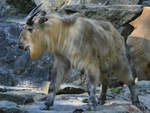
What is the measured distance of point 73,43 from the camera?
5.29m

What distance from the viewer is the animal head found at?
5.43 meters

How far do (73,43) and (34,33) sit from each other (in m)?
0.70

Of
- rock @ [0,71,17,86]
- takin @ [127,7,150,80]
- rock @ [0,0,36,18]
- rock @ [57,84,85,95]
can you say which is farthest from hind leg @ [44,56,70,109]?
rock @ [0,0,36,18]

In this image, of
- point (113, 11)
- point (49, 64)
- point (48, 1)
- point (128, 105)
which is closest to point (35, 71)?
point (49, 64)

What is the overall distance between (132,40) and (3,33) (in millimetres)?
4464

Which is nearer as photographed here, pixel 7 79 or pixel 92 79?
pixel 92 79

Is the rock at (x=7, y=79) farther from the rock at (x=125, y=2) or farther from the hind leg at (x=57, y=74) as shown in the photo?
the rock at (x=125, y=2)

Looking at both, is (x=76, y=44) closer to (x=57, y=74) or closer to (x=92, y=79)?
(x=92, y=79)

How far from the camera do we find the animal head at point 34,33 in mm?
5430

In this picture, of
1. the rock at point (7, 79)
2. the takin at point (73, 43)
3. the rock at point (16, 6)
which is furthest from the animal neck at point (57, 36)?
the rock at point (16, 6)

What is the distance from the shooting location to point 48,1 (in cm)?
1244

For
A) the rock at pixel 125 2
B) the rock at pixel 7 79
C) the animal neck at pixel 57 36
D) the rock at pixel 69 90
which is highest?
the rock at pixel 125 2

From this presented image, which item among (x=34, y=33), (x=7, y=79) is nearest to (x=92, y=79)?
(x=34, y=33)

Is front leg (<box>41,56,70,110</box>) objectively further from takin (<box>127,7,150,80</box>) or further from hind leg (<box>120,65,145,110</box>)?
takin (<box>127,7,150,80</box>)
